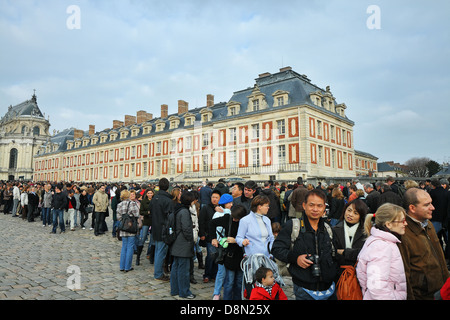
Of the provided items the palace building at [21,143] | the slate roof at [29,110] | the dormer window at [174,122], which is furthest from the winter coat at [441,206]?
the slate roof at [29,110]

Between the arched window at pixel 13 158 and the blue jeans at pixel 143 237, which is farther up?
the arched window at pixel 13 158

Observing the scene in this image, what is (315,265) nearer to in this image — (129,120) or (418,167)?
(129,120)

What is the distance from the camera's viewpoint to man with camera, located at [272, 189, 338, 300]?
3.06 m

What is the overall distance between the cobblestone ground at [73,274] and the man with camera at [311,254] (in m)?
2.40

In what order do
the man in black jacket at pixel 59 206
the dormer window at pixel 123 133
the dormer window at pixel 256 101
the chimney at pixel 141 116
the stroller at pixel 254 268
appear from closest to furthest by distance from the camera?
the stroller at pixel 254 268
the man in black jacket at pixel 59 206
the dormer window at pixel 256 101
the dormer window at pixel 123 133
the chimney at pixel 141 116

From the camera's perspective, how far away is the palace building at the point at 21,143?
82.4 metres

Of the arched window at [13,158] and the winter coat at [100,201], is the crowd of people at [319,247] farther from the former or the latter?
the arched window at [13,158]

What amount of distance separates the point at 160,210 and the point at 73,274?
2.43 meters

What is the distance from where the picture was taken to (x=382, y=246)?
8.72ft

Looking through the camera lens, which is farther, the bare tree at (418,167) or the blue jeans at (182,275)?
the bare tree at (418,167)

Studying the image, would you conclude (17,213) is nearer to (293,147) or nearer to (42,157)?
(293,147)

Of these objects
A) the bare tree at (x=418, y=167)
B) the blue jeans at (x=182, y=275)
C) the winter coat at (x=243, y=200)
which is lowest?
→ the blue jeans at (x=182, y=275)
